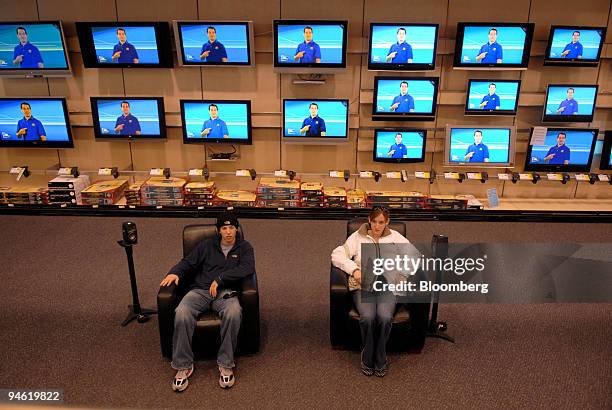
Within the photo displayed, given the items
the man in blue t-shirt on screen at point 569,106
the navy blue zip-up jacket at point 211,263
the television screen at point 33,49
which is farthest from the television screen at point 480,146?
the television screen at point 33,49

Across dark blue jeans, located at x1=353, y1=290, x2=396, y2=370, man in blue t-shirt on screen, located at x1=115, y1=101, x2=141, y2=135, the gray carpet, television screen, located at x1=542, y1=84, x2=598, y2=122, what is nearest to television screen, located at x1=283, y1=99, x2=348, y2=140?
the gray carpet

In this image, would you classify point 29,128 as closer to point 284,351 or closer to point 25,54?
point 25,54

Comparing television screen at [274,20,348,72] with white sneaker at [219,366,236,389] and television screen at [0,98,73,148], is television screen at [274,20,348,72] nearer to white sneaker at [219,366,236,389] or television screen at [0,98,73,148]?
television screen at [0,98,73,148]

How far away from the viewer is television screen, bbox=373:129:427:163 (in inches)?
214

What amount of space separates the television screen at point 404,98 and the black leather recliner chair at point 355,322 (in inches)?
102

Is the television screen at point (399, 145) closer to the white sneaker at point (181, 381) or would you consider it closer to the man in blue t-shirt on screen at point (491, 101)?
the man in blue t-shirt on screen at point (491, 101)

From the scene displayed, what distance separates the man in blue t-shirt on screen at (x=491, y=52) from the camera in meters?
5.10

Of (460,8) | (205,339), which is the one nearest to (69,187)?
(205,339)

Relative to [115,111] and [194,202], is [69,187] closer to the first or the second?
[115,111]

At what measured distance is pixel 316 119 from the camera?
5.40 metres

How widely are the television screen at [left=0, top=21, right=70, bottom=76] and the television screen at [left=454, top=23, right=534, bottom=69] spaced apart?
4274 millimetres

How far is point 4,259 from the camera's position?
15.5 feet

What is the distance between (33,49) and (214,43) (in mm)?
1998

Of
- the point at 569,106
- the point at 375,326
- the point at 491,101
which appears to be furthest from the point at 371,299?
the point at 569,106
